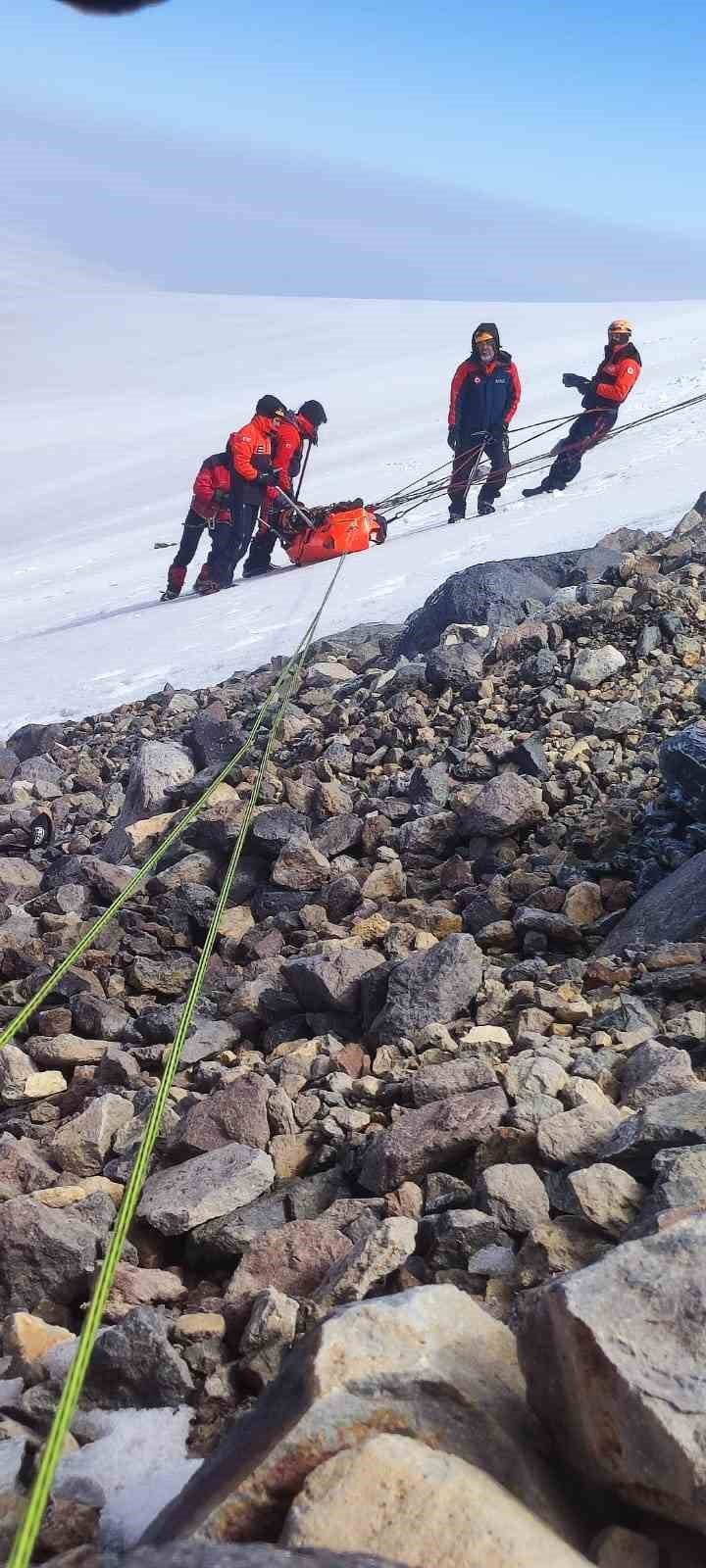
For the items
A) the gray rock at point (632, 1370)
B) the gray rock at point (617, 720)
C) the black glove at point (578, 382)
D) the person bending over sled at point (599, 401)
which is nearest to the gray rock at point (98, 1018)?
the gray rock at point (617, 720)

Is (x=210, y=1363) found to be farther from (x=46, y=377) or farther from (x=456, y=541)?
(x=46, y=377)

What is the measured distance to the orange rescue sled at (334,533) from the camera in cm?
1245

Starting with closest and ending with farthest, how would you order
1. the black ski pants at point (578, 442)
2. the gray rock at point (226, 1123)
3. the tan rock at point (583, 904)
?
the gray rock at point (226, 1123)
the tan rock at point (583, 904)
the black ski pants at point (578, 442)

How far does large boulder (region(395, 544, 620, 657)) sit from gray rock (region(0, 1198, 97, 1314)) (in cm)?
583

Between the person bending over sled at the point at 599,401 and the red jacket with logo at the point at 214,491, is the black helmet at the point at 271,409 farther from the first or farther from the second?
the person bending over sled at the point at 599,401

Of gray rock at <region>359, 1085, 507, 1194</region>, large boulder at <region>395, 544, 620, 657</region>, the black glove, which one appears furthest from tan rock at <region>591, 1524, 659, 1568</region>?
the black glove

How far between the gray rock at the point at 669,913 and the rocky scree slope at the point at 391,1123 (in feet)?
0.05

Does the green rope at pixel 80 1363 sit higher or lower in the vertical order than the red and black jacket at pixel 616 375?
lower

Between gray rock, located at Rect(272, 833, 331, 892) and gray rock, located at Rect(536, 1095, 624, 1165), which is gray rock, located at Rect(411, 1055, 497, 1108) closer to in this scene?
gray rock, located at Rect(536, 1095, 624, 1165)

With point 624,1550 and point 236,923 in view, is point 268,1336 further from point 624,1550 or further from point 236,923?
point 236,923

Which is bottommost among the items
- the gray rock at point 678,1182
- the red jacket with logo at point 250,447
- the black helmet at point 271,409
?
the gray rock at point 678,1182

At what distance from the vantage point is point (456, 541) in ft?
40.8

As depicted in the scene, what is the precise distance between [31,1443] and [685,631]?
18.5 ft

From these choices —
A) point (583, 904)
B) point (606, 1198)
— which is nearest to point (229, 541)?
point (583, 904)
